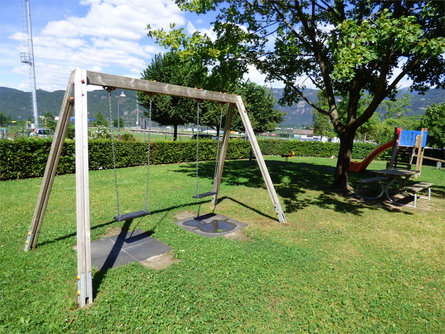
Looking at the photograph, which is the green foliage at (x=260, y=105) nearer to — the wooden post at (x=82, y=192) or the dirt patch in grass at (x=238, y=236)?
the dirt patch in grass at (x=238, y=236)

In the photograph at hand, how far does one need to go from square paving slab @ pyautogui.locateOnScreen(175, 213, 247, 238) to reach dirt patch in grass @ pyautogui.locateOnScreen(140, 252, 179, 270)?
1.06 metres

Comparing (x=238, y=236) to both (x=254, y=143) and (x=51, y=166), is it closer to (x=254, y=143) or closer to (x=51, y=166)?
(x=254, y=143)

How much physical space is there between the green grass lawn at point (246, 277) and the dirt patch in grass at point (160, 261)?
134mm

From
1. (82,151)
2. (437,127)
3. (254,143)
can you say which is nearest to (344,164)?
(254,143)

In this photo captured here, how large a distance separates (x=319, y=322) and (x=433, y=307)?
58.9 inches

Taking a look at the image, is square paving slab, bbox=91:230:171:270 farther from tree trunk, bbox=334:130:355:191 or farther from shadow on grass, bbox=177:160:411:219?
tree trunk, bbox=334:130:355:191

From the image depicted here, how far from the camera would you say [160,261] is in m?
4.05

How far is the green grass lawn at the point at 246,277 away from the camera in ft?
9.37

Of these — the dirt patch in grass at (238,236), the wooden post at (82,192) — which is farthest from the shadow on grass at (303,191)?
the wooden post at (82,192)

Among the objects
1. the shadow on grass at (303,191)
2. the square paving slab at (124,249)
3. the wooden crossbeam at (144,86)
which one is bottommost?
the square paving slab at (124,249)

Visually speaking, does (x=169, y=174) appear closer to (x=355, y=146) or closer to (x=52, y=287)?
(x=52, y=287)

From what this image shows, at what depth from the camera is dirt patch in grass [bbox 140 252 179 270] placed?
389 cm

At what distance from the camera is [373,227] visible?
5895mm

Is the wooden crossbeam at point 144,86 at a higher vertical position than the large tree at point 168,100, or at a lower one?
lower
